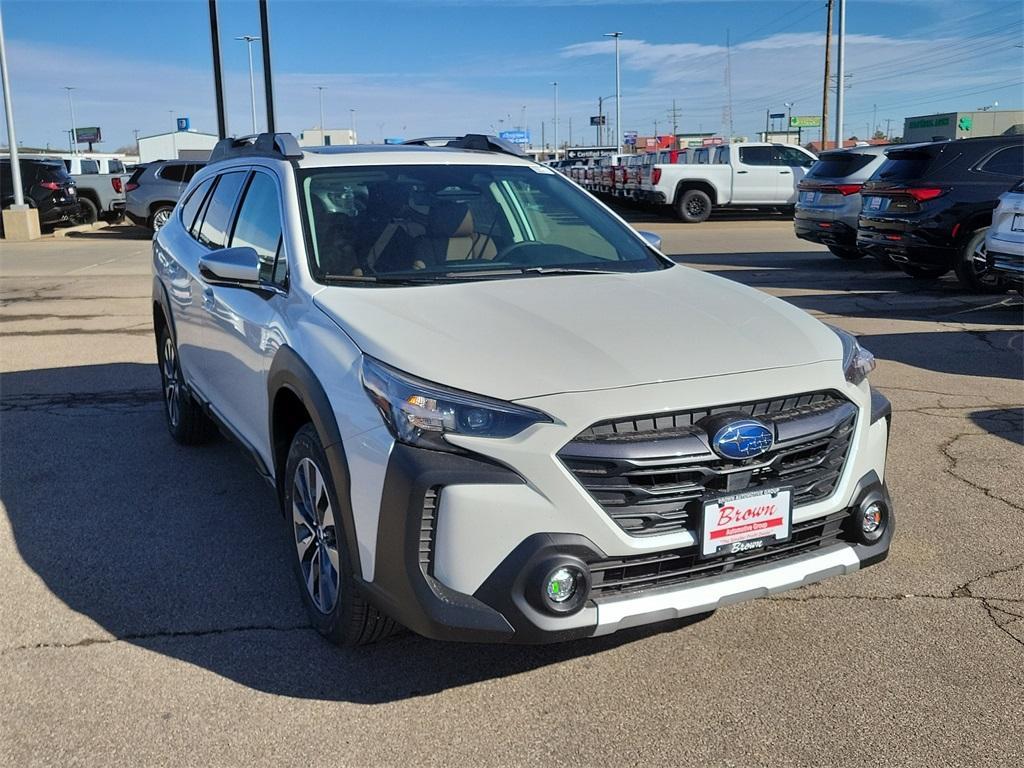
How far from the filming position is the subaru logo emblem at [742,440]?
2.87 m

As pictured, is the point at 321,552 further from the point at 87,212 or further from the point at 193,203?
the point at 87,212

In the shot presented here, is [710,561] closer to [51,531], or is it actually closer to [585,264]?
[585,264]

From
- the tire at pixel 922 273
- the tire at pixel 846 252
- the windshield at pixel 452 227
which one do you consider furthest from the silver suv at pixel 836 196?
the windshield at pixel 452 227

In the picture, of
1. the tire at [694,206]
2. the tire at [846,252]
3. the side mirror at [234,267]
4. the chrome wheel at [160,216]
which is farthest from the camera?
the tire at [694,206]

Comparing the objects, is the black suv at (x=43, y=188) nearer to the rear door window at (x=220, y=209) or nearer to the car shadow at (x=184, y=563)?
the car shadow at (x=184, y=563)

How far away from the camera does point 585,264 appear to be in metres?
4.24

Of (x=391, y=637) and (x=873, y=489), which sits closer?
(x=873, y=489)

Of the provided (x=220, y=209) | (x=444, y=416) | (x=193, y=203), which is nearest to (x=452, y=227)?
(x=220, y=209)

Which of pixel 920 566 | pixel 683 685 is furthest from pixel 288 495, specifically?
pixel 920 566

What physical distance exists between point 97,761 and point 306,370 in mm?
1322

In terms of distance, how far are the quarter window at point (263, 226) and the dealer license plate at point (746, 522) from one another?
192cm

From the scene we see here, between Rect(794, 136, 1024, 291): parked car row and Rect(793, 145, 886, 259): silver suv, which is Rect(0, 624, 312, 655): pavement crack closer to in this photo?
Rect(794, 136, 1024, 291): parked car row

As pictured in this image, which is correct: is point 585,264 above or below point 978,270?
above

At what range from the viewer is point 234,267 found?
3.76 metres
